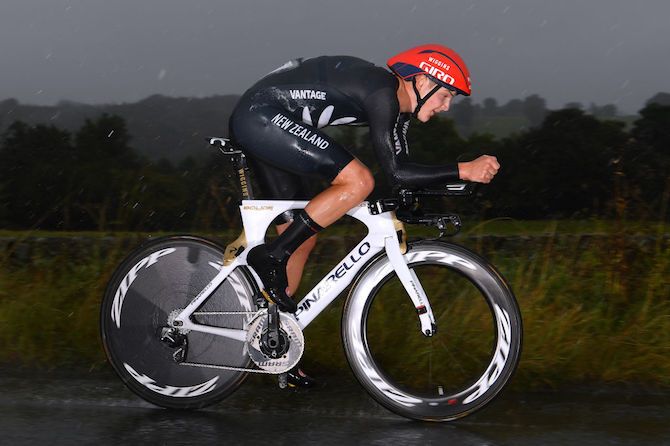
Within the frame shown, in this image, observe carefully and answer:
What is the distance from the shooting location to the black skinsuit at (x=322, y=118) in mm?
4512

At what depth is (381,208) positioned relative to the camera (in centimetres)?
468

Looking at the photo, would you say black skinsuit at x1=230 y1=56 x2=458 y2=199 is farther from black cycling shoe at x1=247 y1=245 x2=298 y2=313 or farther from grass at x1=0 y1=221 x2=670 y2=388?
grass at x1=0 y1=221 x2=670 y2=388

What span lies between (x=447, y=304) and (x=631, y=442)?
164cm

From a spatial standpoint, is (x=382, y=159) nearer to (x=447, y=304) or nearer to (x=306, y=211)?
(x=306, y=211)

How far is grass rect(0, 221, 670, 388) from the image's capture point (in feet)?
17.3

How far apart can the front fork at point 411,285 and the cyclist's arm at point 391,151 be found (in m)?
0.34

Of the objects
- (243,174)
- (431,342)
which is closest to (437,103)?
(243,174)

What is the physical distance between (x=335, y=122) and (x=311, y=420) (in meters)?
1.46

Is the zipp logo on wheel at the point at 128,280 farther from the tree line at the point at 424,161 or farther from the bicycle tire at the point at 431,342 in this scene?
the tree line at the point at 424,161

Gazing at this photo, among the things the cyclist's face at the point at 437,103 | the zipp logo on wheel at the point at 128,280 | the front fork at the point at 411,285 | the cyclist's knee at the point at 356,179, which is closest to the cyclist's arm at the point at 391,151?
the cyclist's knee at the point at 356,179

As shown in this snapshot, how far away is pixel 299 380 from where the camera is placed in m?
5.05

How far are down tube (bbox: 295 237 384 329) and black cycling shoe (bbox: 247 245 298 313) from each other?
69 millimetres

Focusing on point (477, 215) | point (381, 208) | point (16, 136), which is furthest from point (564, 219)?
point (16, 136)

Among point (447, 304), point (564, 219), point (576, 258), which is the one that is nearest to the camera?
point (447, 304)
